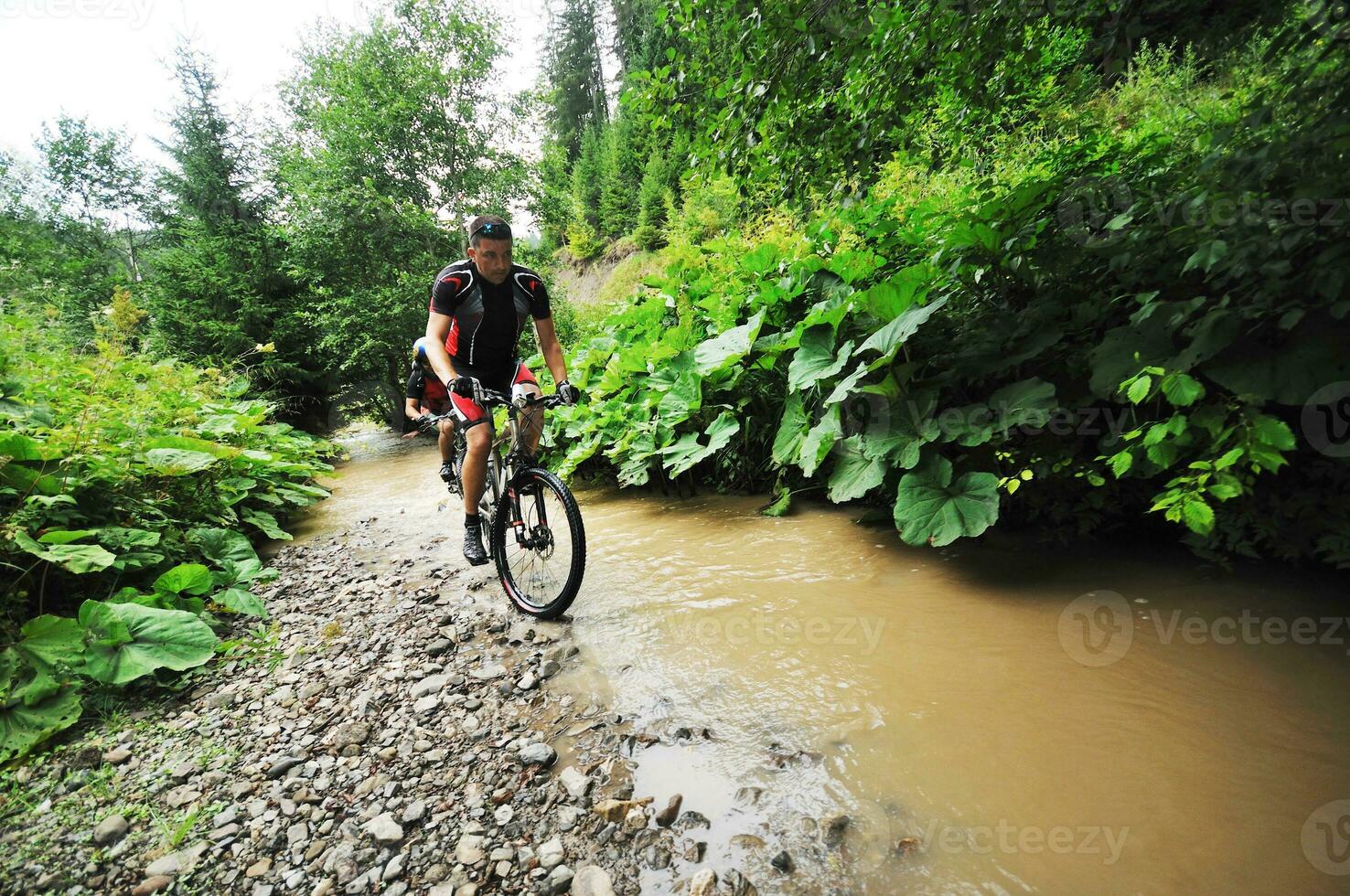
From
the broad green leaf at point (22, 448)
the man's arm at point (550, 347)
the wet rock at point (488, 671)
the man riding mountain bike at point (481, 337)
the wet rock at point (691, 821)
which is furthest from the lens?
the man's arm at point (550, 347)

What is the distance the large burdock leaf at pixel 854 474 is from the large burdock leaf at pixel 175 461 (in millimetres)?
4493

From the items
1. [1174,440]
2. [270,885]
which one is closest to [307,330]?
[270,885]

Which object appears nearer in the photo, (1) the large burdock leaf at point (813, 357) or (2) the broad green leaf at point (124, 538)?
(2) the broad green leaf at point (124, 538)

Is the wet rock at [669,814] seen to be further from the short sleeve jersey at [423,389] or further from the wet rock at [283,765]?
the short sleeve jersey at [423,389]

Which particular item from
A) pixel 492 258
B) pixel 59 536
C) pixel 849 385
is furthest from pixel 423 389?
pixel 849 385

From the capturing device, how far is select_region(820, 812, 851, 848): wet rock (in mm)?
1487

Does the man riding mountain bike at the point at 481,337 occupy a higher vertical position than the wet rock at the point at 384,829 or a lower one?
higher

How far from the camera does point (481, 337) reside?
11.8ft

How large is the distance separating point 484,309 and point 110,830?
9.43 feet

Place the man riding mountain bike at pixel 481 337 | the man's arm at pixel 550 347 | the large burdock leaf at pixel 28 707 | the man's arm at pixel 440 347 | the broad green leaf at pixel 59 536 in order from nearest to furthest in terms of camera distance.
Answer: the large burdock leaf at pixel 28 707 < the broad green leaf at pixel 59 536 < the man's arm at pixel 440 347 < the man riding mountain bike at pixel 481 337 < the man's arm at pixel 550 347

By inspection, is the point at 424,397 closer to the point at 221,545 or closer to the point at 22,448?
the point at 221,545

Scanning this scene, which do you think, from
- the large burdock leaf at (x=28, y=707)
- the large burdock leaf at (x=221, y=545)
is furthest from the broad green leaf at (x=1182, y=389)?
the large burdock leaf at (x=221, y=545)

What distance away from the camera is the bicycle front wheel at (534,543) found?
3.15 m

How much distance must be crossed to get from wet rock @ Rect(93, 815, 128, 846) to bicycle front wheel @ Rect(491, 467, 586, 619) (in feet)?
5.67
